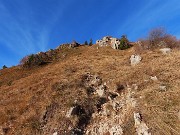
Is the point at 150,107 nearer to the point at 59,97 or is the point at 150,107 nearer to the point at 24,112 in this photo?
the point at 59,97

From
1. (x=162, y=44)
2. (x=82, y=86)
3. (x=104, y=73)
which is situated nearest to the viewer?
(x=82, y=86)

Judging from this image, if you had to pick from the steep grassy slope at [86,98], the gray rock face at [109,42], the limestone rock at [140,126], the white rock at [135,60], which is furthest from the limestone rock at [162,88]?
the gray rock face at [109,42]

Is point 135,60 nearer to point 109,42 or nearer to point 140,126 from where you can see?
point 140,126

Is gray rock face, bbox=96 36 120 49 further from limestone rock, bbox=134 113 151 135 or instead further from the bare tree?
limestone rock, bbox=134 113 151 135

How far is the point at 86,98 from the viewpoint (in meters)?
20.8

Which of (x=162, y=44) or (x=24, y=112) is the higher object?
(x=162, y=44)

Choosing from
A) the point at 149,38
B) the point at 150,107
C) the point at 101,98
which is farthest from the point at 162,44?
the point at 150,107

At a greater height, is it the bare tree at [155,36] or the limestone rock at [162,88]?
the bare tree at [155,36]

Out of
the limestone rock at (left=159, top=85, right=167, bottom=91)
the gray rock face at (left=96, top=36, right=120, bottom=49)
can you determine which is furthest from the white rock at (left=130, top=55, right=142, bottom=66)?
the gray rock face at (left=96, top=36, right=120, bottom=49)

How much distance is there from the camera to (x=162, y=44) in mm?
33438

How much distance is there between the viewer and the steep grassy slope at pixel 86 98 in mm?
15972

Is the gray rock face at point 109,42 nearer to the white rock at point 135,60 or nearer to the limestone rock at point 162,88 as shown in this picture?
the white rock at point 135,60

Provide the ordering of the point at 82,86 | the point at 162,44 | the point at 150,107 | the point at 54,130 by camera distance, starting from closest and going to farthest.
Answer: the point at 150,107, the point at 54,130, the point at 82,86, the point at 162,44

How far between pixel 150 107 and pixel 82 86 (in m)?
8.43
